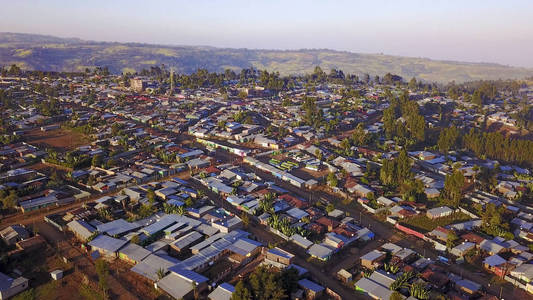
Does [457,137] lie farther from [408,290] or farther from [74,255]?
[74,255]

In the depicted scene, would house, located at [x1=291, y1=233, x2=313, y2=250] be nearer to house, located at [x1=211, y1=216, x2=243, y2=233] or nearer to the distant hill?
house, located at [x1=211, y1=216, x2=243, y2=233]

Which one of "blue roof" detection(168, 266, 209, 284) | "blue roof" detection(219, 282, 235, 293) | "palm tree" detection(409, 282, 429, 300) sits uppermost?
"palm tree" detection(409, 282, 429, 300)

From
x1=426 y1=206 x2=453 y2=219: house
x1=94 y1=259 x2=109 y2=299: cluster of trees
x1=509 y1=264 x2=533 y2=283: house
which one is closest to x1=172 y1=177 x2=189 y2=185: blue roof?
x1=94 y1=259 x2=109 y2=299: cluster of trees

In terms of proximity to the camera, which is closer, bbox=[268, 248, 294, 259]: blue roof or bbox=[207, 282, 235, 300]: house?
bbox=[207, 282, 235, 300]: house

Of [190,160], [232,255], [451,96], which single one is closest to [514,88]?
[451,96]

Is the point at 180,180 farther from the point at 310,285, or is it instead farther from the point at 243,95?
the point at 243,95

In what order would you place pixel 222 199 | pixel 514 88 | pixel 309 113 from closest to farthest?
pixel 222 199, pixel 309 113, pixel 514 88
